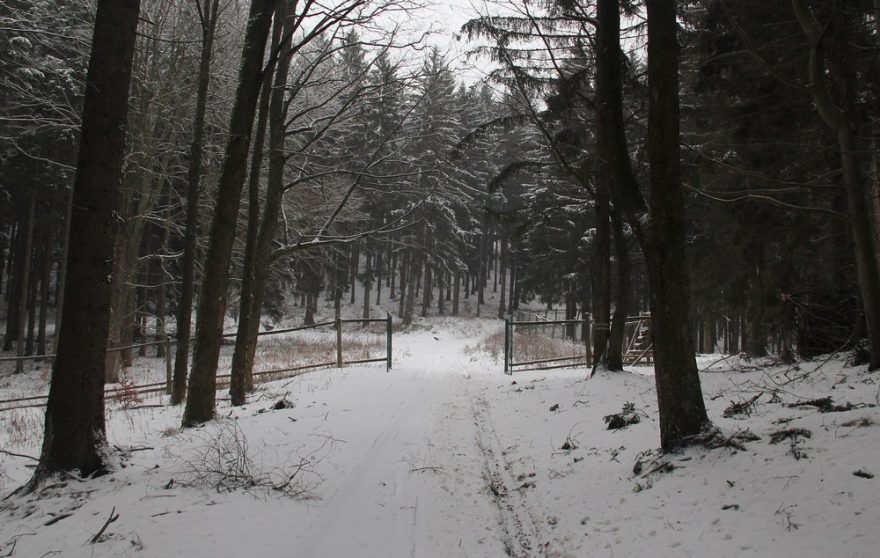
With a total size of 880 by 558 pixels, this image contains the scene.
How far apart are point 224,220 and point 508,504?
496 centimetres

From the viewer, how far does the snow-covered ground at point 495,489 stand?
9.93 ft

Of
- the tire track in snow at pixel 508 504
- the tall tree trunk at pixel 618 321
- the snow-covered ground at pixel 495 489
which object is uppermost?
the tall tree trunk at pixel 618 321

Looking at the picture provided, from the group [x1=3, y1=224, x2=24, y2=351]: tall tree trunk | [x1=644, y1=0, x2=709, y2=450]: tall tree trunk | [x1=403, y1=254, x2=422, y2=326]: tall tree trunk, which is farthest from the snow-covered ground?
[x1=403, y1=254, x2=422, y2=326]: tall tree trunk

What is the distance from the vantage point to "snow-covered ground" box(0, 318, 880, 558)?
3.03m

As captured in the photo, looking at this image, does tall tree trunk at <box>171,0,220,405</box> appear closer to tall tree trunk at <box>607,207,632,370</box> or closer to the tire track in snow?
the tire track in snow

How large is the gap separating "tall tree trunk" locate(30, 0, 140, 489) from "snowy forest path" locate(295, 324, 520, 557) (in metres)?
2.11

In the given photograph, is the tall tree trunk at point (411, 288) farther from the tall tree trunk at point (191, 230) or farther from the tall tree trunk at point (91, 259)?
the tall tree trunk at point (91, 259)

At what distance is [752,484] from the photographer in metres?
3.36

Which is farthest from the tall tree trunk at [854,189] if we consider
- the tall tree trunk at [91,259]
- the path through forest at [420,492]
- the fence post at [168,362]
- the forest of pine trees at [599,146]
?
the fence post at [168,362]

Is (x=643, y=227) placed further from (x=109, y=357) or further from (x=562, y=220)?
(x=562, y=220)

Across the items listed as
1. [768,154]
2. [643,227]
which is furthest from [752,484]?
[768,154]

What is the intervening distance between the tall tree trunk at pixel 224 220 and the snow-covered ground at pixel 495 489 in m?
0.60

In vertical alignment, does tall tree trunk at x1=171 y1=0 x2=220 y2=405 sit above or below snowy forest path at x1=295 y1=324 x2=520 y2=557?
above

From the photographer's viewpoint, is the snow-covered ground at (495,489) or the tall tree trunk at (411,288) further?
the tall tree trunk at (411,288)
